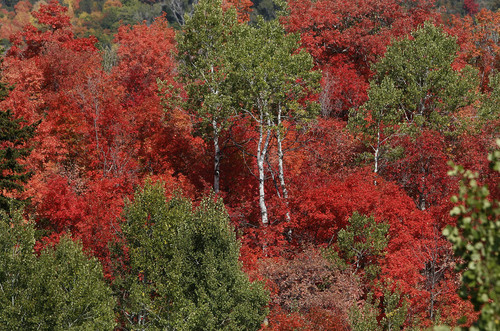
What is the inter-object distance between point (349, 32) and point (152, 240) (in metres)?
35.1

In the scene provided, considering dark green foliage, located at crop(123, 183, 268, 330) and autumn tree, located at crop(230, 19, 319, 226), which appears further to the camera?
autumn tree, located at crop(230, 19, 319, 226)

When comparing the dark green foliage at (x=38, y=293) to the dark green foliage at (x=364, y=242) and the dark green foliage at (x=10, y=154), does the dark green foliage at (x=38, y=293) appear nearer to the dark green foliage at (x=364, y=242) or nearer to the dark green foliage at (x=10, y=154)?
the dark green foliage at (x=10, y=154)

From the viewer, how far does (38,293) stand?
803 inches

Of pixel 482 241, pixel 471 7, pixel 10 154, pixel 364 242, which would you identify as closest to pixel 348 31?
pixel 364 242

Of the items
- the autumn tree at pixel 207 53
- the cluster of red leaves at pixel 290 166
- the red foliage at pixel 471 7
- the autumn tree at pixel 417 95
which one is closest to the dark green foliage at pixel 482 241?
the cluster of red leaves at pixel 290 166

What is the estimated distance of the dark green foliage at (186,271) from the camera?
72.1ft

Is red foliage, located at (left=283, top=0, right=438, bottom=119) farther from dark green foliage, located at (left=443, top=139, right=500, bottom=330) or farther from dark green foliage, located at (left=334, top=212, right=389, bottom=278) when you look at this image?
dark green foliage, located at (left=443, top=139, right=500, bottom=330)

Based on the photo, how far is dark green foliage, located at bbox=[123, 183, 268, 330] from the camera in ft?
72.1

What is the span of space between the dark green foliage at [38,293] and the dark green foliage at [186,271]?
2.11 m

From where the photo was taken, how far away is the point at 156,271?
23000mm

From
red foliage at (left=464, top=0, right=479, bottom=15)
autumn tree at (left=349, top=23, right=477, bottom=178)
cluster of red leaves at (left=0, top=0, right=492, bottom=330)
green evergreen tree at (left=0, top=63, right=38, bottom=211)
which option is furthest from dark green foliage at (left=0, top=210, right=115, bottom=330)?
red foliage at (left=464, top=0, right=479, bottom=15)

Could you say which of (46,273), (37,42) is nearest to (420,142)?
(46,273)

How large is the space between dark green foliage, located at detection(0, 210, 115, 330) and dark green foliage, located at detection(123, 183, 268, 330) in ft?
6.92

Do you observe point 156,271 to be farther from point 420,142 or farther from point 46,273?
point 420,142
